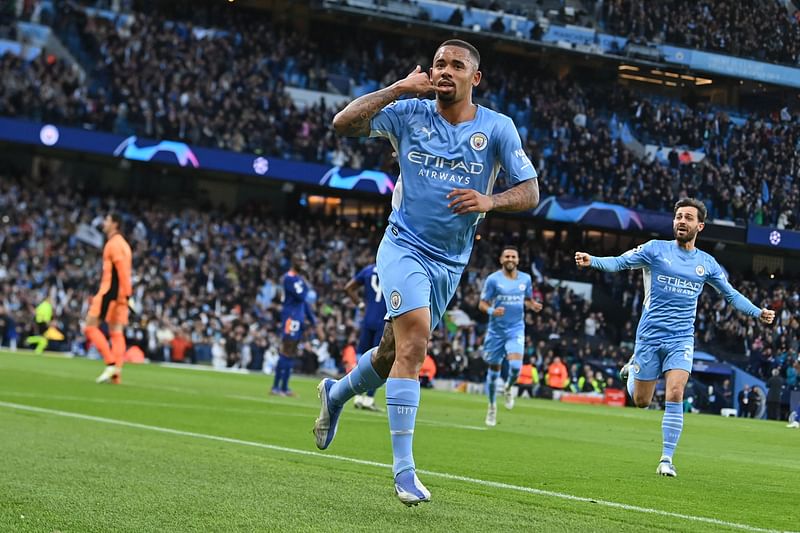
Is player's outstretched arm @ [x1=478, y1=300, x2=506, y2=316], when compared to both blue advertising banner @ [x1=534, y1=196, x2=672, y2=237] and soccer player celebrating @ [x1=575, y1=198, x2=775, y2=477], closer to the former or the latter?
soccer player celebrating @ [x1=575, y1=198, x2=775, y2=477]

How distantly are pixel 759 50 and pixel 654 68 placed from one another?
14.5 feet

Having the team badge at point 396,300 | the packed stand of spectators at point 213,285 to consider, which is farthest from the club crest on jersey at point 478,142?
the packed stand of spectators at point 213,285

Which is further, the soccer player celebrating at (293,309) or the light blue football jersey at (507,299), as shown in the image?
the soccer player celebrating at (293,309)

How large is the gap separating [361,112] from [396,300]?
1.12 meters

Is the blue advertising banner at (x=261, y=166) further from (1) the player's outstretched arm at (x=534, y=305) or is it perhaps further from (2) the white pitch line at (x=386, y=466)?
(2) the white pitch line at (x=386, y=466)

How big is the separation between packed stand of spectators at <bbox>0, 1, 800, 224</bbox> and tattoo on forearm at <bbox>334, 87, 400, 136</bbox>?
112 ft

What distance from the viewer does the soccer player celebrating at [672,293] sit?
11141 millimetres

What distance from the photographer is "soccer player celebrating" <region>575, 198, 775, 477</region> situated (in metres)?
11.1

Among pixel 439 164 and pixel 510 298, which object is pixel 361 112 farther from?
pixel 510 298

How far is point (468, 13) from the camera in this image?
4772 centimetres

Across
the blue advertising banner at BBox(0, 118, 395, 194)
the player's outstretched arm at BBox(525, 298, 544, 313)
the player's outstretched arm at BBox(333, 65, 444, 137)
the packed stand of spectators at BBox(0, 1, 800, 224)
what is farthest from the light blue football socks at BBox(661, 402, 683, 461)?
the blue advertising banner at BBox(0, 118, 395, 194)

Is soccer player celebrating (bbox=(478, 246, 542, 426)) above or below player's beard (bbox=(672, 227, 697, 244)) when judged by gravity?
below

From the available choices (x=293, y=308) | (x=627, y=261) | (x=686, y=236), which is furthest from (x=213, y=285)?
(x=686, y=236)

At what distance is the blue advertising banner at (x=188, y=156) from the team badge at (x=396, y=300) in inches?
1336
